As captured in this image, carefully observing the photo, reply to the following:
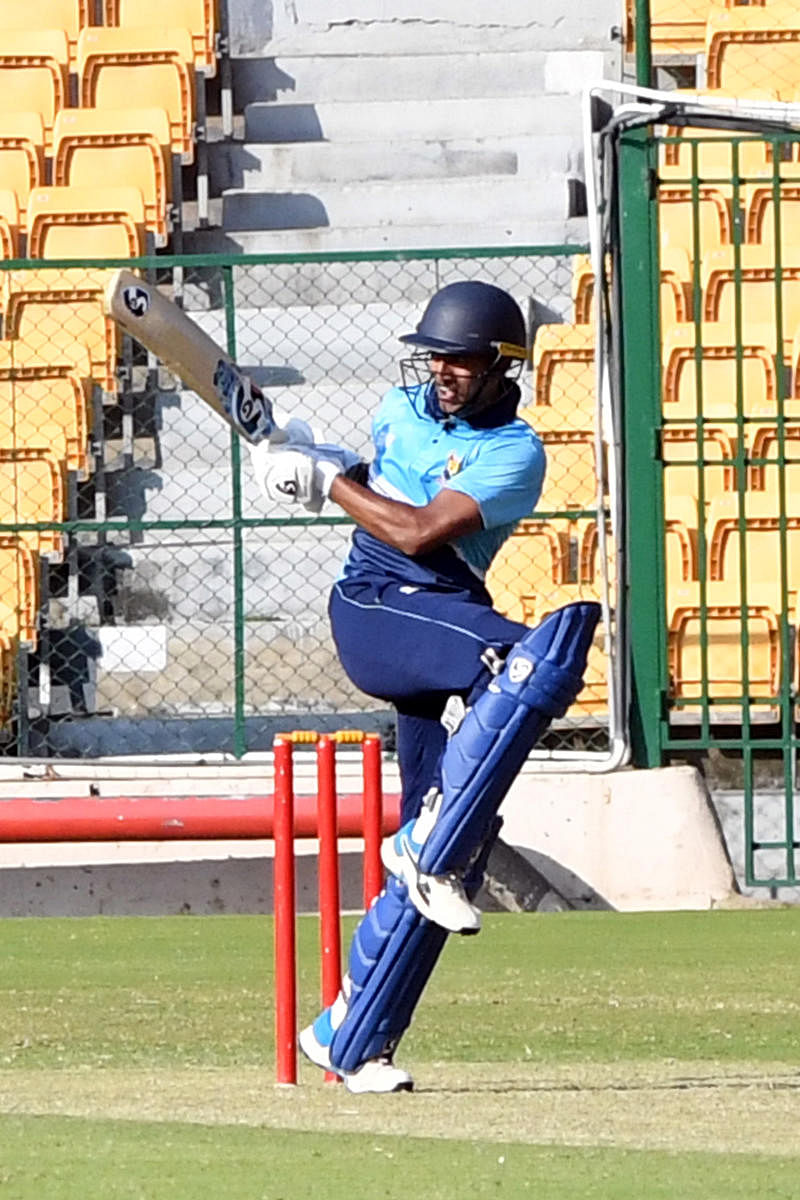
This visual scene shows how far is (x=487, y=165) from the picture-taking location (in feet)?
43.9

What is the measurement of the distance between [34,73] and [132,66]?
0.59 meters

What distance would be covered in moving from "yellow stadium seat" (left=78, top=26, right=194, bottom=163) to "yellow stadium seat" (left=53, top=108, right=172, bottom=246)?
1.10 ft

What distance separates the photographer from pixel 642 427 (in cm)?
970

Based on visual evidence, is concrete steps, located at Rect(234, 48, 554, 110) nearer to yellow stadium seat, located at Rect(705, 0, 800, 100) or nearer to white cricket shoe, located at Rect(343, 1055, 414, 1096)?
yellow stadium seat, located at Rect(705, 0, 800, 100)

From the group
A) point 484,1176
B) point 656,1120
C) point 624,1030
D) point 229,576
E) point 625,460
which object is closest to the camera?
point 484,1176

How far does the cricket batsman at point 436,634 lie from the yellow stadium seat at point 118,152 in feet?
26.8

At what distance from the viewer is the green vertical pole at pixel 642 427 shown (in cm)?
964

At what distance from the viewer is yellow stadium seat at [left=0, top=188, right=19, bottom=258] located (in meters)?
12.1

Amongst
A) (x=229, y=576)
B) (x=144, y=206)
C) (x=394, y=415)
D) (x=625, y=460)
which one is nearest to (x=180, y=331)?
(x=394, y=415)

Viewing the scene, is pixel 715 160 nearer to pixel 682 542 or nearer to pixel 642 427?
pixel 682 542

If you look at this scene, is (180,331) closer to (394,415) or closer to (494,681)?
(394,415)

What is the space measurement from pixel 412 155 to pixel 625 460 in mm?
4364

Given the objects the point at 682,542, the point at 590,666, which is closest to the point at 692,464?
the point at 682,542

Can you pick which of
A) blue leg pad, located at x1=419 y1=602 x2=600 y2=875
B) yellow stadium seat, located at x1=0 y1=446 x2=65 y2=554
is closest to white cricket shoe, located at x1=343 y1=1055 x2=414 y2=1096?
blue leg pad, located at x1=419 y1=602 x2=600 y2=875
